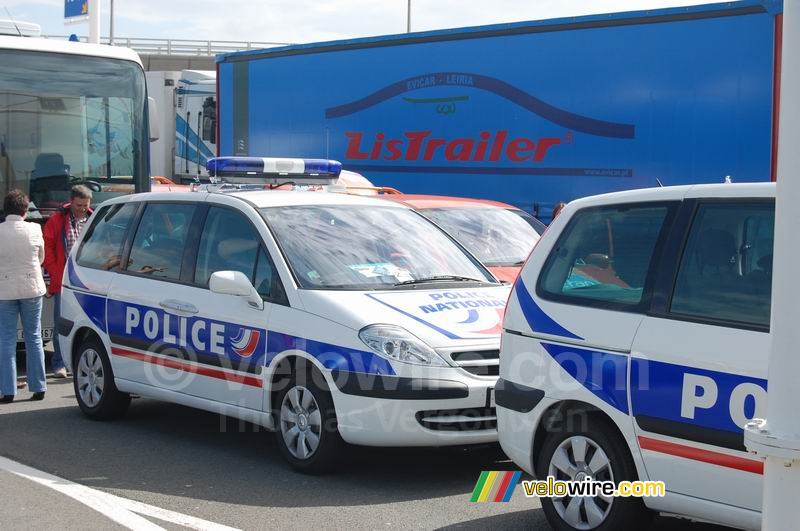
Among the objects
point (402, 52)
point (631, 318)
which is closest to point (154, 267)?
point (631, 318)

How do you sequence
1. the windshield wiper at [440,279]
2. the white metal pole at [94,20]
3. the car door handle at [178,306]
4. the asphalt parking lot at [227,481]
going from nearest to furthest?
the asphalt parking lot at [227,481], the windshield wiper at [440,279], the car door handle at [178,306], the white metal pole at [94,20]

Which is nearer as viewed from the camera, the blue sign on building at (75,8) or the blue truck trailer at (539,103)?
the blue truck trailer at (539,103)

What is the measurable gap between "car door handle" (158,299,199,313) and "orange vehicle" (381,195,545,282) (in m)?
3.26

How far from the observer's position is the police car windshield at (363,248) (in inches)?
272

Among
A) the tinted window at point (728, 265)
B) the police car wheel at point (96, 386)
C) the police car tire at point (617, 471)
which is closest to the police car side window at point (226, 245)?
the police car wheel at point (96, 386)

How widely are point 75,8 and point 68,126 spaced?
28.1 feet

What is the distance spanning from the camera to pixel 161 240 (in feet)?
26.0

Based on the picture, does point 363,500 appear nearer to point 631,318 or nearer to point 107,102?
point 631,318

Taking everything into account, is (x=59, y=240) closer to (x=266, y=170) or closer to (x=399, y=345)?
(x=266, y=170)

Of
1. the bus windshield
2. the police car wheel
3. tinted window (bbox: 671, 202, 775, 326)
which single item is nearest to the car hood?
tinted window (bbox: 671, 202, 775, 326)

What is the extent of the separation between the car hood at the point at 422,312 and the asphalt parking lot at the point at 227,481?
81 centimetres

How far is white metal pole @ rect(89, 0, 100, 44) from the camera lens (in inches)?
736

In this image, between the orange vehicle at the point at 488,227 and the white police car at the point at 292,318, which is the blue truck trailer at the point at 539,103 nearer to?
the orange vehicle at the point at 488,227

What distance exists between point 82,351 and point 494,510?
3.93 meters
